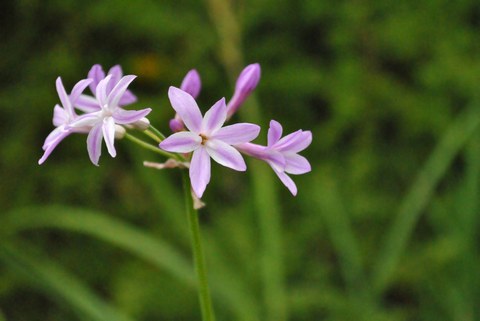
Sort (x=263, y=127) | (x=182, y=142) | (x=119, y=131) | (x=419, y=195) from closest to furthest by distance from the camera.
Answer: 1. (x=182, y=142)
2. (x=119, y=131)
3. (x=419, y=195)
4. (x=263, y=127)

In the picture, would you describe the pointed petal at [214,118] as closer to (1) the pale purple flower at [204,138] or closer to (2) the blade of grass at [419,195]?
(1) the pale purple flower at [204,138]

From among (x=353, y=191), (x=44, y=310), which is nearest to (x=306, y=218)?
(x=353, y=191)

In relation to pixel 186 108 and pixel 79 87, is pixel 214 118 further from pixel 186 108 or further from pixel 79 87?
pixel 79 87

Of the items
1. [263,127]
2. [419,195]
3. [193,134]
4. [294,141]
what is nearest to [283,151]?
[294,141]

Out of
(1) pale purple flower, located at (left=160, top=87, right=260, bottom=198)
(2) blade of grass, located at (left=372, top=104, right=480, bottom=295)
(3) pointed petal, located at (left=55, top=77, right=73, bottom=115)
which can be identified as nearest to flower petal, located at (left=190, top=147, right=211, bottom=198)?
(1) pale purple flower, located at (left=160, top=87, right=260, bottom=198)

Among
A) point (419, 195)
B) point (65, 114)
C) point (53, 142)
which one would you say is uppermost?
point (419, 195)

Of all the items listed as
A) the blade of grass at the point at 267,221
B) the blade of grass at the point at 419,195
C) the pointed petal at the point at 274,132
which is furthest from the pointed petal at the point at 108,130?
the blade of grass at the point at 419,195

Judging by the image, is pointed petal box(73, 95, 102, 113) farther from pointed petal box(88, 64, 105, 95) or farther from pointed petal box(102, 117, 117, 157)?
pointed petal box(102, 117, 117, 157)

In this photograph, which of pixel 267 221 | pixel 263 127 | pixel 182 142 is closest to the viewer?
pixel 182 142
